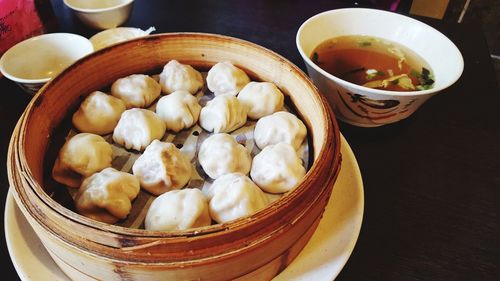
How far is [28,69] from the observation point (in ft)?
4.98

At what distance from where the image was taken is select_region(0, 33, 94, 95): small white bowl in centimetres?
148

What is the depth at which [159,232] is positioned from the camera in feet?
2.52

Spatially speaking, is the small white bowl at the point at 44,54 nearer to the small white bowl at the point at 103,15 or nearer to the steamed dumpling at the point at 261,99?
the small white bowl at the point at 103,15

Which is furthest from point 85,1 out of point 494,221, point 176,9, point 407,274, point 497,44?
point 497,44

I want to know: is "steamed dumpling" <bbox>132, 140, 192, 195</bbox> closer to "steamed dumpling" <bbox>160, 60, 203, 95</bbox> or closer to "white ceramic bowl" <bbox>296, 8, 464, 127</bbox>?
"steamed dumpling" <bbox>160, 60, 203, 95</bbox>

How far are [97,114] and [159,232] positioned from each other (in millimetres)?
579

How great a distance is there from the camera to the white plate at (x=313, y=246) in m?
0.96

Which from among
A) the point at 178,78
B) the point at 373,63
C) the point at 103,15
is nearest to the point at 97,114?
the point at 178,78

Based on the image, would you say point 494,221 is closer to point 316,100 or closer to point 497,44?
point 316,100

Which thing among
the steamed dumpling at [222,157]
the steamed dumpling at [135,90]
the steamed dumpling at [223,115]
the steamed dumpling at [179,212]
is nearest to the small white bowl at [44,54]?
the steamed dumpling at [135,90]

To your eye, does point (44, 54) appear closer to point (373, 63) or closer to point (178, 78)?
point (178, 78)

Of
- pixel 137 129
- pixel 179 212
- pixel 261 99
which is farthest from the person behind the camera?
pixel 261 99

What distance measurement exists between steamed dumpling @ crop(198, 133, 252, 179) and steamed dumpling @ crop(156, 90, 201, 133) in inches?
4.7

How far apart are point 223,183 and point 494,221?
33.5 inches
